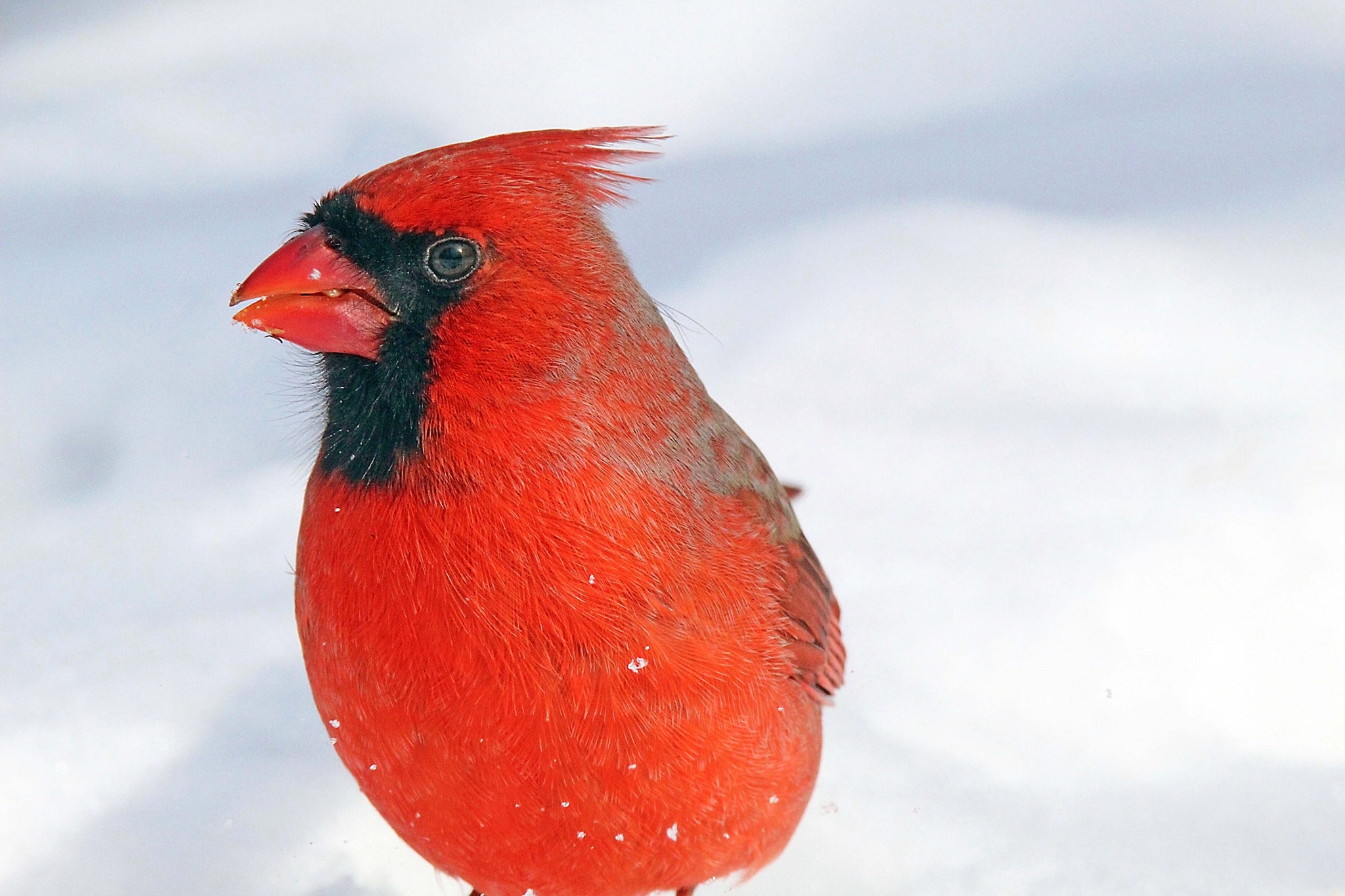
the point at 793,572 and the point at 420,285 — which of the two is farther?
the point at 793,572

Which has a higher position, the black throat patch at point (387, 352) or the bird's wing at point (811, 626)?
the black throat patch at point (387, 352)

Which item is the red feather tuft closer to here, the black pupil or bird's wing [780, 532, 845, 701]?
the black pupil

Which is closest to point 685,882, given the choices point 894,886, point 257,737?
point 894,886

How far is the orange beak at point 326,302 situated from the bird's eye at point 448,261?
0.22ft

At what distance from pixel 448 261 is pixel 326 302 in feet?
0.47

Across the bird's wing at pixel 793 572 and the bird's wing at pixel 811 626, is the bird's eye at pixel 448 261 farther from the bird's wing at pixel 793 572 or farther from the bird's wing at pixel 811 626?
the bird's wing at pixel 811 626

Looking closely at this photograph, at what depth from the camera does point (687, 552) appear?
5.19ft

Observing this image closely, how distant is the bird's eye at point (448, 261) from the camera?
1.48 metres

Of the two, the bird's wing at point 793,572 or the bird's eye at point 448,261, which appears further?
the bird's wing at point 793,572

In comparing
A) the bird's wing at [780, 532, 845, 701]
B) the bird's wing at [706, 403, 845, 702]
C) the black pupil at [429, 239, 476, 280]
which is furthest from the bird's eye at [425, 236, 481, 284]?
the bird's wing at [780, 532, 845, 701]

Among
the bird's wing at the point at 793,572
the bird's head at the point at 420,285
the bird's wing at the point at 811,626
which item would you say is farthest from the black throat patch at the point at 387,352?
the bird's wing at the point at 811,626

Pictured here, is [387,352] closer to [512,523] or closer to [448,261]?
[448,261]

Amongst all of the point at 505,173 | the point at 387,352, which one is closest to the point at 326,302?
the point at 387,352

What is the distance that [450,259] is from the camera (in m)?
1.48
